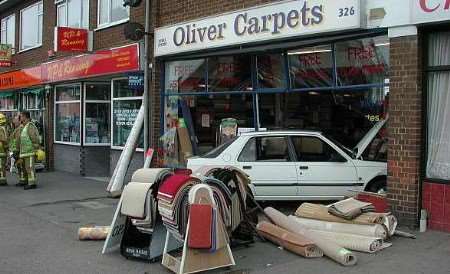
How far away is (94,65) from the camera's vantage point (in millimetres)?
16266

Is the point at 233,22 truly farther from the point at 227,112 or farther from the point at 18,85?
the point at 18,85

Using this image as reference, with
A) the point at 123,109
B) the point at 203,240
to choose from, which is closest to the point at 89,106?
the point at 123,109

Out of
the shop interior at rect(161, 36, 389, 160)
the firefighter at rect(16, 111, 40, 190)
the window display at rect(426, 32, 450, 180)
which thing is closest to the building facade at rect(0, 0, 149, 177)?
the shop interior at rect(161, 36, 389, 160)

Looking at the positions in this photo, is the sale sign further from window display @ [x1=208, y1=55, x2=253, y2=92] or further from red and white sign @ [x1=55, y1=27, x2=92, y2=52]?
window display @ [x1=208, y1=55, x2=253, y2=92]

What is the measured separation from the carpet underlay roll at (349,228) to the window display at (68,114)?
11.5m

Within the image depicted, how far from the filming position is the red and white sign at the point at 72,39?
1617cm

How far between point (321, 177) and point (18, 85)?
15.6 meters

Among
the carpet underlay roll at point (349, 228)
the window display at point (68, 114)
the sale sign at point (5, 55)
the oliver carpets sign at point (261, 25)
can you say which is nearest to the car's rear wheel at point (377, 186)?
the carpet underlay roll at point (349, 228)

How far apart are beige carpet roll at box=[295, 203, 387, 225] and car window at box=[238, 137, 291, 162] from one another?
1.78 m

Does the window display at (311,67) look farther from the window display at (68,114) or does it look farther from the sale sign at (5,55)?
the sale sign at (5,55)

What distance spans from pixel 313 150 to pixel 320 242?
3.09 m

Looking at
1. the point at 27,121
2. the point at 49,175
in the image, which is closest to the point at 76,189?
the point at 27,121

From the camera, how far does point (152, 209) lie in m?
7.05

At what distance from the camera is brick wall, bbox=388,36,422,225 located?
850 centimetres
